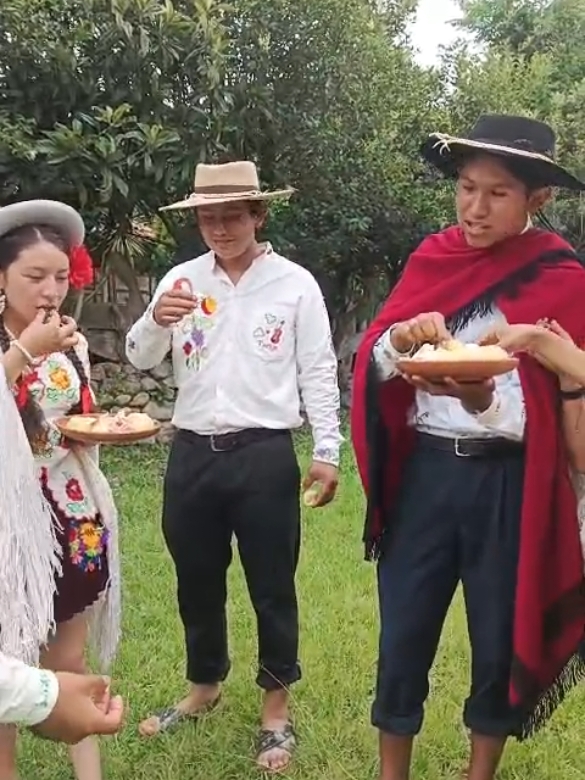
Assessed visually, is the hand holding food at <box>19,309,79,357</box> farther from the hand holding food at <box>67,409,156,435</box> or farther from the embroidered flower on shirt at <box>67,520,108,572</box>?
the embroidered flower on shirt at <box>67,520,108,572</box>

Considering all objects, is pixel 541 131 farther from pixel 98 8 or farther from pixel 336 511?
pixel 98 8

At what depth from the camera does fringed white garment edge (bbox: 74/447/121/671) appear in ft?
8.11

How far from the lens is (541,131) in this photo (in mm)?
2287

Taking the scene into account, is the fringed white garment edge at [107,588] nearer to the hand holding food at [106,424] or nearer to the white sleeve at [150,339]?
the hand holding food at [106,424]

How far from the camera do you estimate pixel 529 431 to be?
7.34 feet

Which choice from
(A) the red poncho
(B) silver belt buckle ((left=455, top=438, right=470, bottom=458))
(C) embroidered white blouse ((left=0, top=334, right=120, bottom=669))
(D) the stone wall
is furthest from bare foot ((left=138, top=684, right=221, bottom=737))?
(D) the stone wall

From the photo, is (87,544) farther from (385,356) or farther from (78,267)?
(385,356)

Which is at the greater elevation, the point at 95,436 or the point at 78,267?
the point at 78,267

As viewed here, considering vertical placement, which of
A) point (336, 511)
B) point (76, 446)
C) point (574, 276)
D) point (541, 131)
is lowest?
point (336, 511)

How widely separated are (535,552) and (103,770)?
4.66ft

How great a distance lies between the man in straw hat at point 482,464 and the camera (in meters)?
2.23

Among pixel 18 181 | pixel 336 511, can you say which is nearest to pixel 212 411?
pixel 336 511

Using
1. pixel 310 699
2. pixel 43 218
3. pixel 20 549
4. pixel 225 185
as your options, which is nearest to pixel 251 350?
pixel 225 185

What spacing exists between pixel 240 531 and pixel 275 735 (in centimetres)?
63
